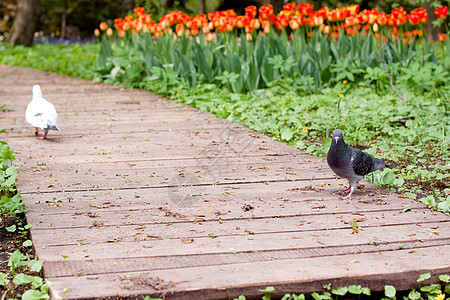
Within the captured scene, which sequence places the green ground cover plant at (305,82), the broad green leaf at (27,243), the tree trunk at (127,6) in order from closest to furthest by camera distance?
the broad green leaf at (27,243) < the green ground cover plant at (305,82) < the tree trunk at (127,6)

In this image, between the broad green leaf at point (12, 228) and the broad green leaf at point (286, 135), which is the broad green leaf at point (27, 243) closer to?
the broad green leaf at point (12, 228)

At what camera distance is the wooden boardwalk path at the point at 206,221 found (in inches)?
78.2

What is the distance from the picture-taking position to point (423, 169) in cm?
362

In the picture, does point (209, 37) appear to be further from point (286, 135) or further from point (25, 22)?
point (25, 22)

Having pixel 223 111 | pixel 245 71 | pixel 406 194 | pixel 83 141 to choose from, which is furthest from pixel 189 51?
pixel 406 194

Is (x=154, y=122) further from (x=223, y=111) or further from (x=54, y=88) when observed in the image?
(x=54, y=88)

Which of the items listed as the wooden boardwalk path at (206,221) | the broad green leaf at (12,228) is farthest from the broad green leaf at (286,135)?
the broad green leaf at (12,228)

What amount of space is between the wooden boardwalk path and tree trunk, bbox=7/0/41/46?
9608mm

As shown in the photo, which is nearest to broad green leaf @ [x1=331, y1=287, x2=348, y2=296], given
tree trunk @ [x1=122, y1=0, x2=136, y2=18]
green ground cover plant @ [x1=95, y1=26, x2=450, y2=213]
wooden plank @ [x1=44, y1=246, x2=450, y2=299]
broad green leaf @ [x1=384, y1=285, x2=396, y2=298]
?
wooden plank @ [x1=44, y1=246, x2=450, y2=299]

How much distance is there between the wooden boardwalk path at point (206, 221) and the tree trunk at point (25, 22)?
9.61 m

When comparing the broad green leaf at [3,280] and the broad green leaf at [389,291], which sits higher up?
the broad green leaf at [3,280]

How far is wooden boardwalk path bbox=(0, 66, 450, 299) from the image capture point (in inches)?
78.2

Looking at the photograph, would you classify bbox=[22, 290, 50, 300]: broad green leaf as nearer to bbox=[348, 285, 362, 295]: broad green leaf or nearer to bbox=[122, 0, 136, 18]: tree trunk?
bbox=[348, 285, 362, 295]: broad green leaf

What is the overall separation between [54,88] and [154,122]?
112 inches
